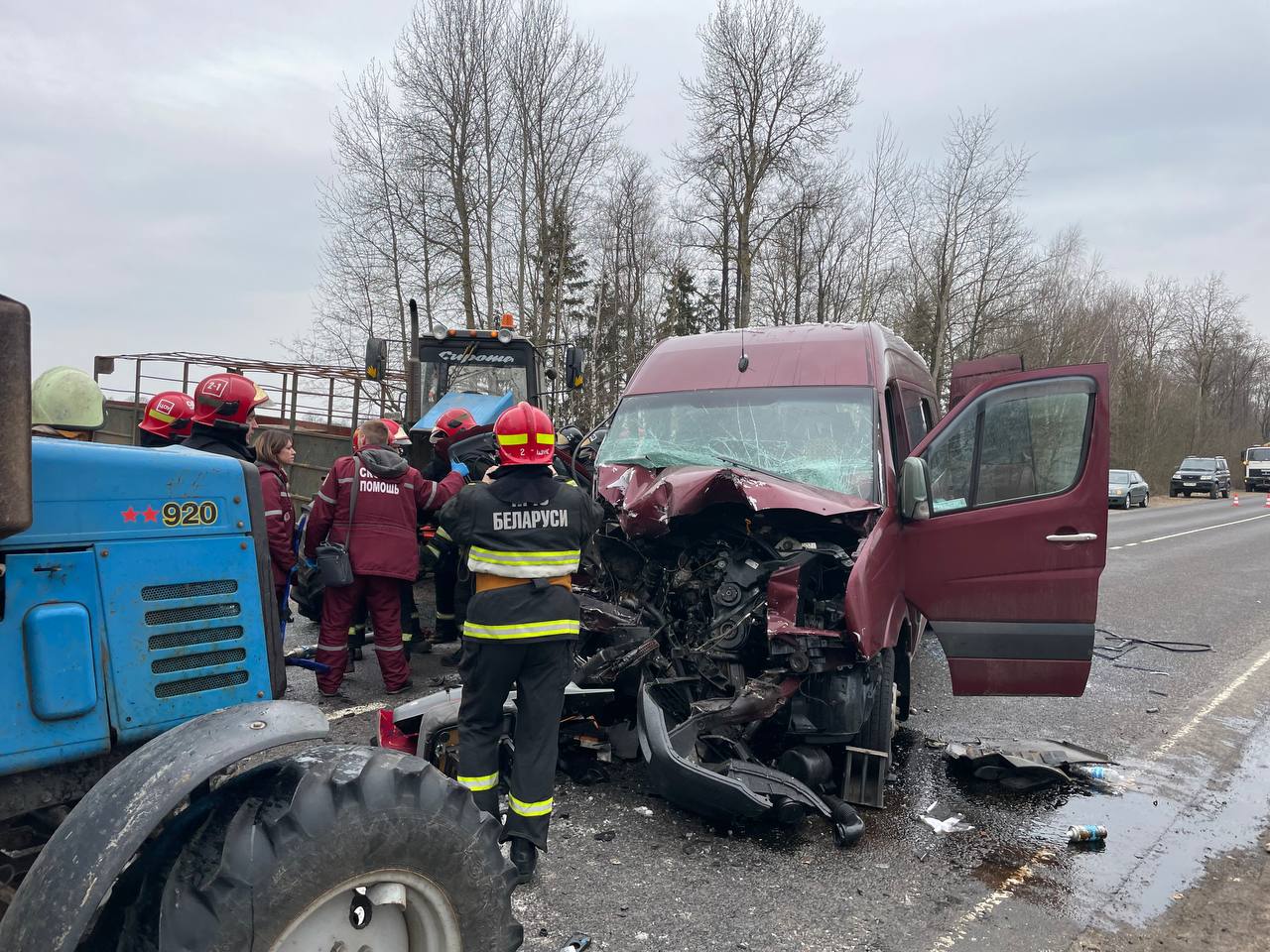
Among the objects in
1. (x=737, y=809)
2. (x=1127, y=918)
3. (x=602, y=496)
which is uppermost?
(x=602, y=496)

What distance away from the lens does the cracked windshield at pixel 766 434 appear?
4984mm

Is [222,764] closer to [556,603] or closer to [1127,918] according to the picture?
[556,603]

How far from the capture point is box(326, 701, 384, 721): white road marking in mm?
5578

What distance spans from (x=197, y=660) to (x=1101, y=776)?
475 centimetres

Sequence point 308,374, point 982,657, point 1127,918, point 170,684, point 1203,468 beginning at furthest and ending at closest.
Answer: point 1203,468
point 308,374
point 982,657
point 1127,918
point 170,684

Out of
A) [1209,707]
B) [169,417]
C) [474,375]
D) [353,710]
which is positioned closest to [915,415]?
[1209,707]

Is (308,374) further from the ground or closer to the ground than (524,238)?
closer to the ground

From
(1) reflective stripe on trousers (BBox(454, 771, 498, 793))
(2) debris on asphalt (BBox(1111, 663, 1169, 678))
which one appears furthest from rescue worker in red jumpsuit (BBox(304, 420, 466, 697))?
(2) debris on asphalt (BBox(1111, 663, 1169, 678))

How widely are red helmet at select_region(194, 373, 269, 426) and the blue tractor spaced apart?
1699 millimetres

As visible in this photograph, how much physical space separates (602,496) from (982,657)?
7.69ft

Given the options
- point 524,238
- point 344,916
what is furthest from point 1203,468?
point 344,916

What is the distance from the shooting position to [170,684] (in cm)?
227

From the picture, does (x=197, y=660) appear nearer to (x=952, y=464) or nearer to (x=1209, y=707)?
(x=952, y=464)

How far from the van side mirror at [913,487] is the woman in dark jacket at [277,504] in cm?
379
